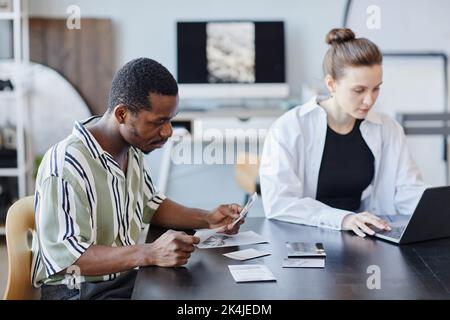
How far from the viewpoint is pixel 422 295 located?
4.47ft

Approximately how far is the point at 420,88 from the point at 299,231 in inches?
106

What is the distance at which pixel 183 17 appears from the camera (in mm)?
4289

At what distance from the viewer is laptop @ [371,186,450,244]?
5.56ft

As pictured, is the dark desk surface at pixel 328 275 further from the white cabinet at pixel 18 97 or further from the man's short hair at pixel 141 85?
the white cabinet at pixel 18 97

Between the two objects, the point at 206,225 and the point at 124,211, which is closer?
the point at 124,211

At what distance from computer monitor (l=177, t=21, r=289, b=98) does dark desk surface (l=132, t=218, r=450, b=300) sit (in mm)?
2496

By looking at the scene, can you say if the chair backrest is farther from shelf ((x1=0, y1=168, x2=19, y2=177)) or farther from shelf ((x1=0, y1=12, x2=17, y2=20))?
shelf ((x1=0, y1=12, x2=17, y2=20))

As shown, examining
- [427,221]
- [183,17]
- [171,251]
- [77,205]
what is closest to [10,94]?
[183,17]

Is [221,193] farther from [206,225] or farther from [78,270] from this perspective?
[78,270]

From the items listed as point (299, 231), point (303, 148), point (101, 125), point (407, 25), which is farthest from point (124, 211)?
point (407, 25)

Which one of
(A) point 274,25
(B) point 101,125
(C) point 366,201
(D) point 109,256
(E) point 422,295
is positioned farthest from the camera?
(A) point 274,25

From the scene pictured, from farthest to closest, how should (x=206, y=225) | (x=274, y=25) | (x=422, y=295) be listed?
1. (x=274, y=25)
2. (x=206, y=225)
3. (x=422, y=295)

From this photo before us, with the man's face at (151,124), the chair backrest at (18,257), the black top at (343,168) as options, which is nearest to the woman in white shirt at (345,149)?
the black top at (343,168)

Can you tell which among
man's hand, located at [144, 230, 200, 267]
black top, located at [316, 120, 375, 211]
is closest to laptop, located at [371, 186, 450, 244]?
black top, located at [316, 120, 375, 211]
